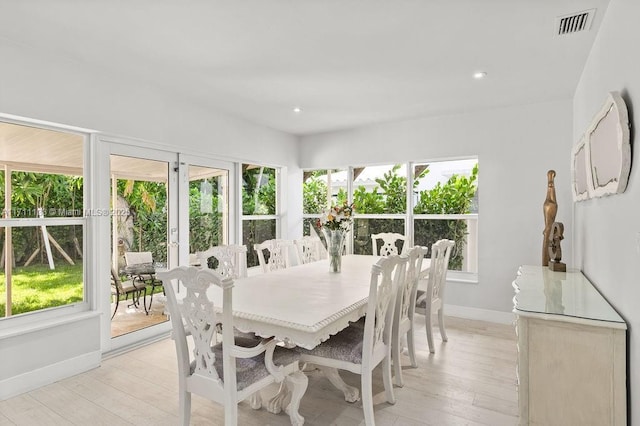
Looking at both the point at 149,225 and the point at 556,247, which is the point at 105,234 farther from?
the point at 556,247

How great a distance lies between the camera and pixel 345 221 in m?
3.23

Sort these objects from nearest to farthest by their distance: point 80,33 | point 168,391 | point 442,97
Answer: point 80,33 → point 168,391 → point 442,97

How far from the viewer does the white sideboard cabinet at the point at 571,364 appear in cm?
172

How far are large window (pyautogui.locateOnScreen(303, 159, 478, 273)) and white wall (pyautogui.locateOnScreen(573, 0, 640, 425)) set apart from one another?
6.08 ft

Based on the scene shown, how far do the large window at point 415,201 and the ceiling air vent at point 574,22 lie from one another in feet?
7.43

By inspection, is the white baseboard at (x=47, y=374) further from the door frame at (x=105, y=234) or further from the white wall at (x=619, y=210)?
the white wall at (x=619, y=210)

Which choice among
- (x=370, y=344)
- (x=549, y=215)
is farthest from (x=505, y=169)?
A: (x=370, y=344)

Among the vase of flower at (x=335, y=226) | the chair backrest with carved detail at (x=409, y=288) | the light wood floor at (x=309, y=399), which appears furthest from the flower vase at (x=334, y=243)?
the light wood floor at (x=309, y=399)

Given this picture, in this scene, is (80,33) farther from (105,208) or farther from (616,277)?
(616,277)

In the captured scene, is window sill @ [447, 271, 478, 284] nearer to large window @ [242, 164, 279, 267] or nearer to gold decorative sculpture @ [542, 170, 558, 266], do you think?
gold decorative sculpture @ [542, 170, 558, 266]

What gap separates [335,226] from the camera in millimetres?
3203

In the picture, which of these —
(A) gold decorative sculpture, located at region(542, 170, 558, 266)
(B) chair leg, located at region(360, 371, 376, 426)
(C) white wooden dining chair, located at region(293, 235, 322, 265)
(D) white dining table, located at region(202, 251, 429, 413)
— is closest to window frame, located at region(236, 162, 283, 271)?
(C) white wooden dining chair, located at region(293, 235, 322, 265)

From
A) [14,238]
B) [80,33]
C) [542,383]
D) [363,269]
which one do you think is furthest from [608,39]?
[14,238]

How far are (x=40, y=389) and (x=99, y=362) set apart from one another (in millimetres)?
463
